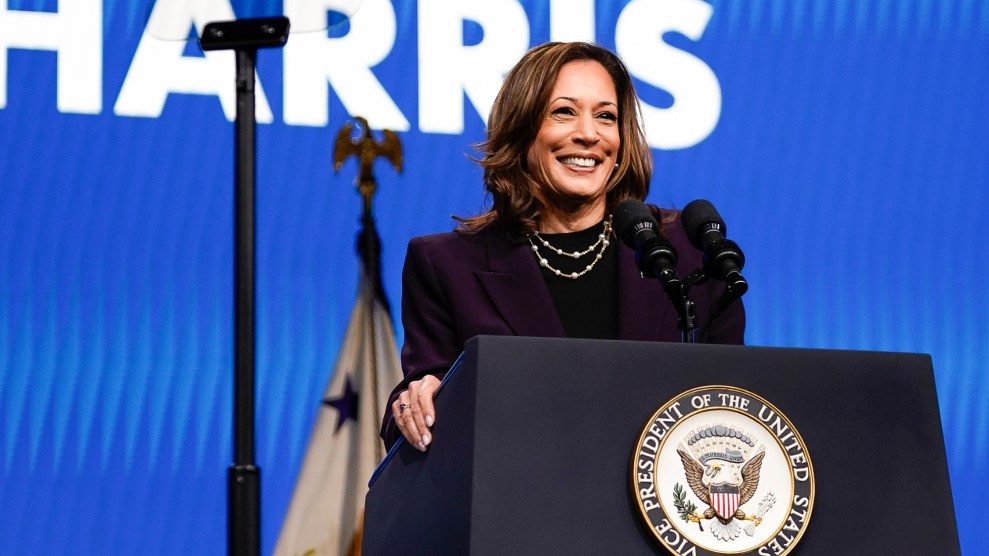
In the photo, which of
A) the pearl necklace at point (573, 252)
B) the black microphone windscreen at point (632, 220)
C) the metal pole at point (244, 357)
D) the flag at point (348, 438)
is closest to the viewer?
the black microphone windscreen at point (632, 220)

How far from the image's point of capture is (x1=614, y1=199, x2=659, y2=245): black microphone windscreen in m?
1.60

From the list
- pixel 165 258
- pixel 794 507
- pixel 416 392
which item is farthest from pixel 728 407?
pixel 165 258

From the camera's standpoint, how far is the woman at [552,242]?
1937 millimetres

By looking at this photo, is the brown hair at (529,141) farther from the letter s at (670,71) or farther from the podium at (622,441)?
the letter s at (670,71)

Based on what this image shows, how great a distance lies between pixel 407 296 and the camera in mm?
2055

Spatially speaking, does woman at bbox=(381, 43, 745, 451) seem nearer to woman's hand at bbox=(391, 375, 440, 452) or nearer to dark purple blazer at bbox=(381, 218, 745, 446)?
dark purple blazer at bbox=(381, 218, 745, 446)

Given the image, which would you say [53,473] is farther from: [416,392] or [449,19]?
[416,392]

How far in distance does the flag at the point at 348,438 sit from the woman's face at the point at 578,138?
1.13 metres

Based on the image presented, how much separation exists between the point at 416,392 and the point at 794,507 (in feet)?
1.58

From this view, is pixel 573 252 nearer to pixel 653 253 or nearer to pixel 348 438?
pixel 653 253

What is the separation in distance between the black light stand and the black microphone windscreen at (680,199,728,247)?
0.61 m

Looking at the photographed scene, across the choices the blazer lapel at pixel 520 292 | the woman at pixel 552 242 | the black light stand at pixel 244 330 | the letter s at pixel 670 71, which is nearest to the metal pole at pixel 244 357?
the black light stand at pixel 244 330

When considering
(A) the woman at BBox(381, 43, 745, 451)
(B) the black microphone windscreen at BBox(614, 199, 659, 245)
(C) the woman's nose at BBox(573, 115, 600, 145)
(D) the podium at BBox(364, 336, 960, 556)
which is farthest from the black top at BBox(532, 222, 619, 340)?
(D) the podium at BBox(364, 336, 960, 556)

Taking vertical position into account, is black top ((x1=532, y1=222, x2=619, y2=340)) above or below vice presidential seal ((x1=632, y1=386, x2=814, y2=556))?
above
